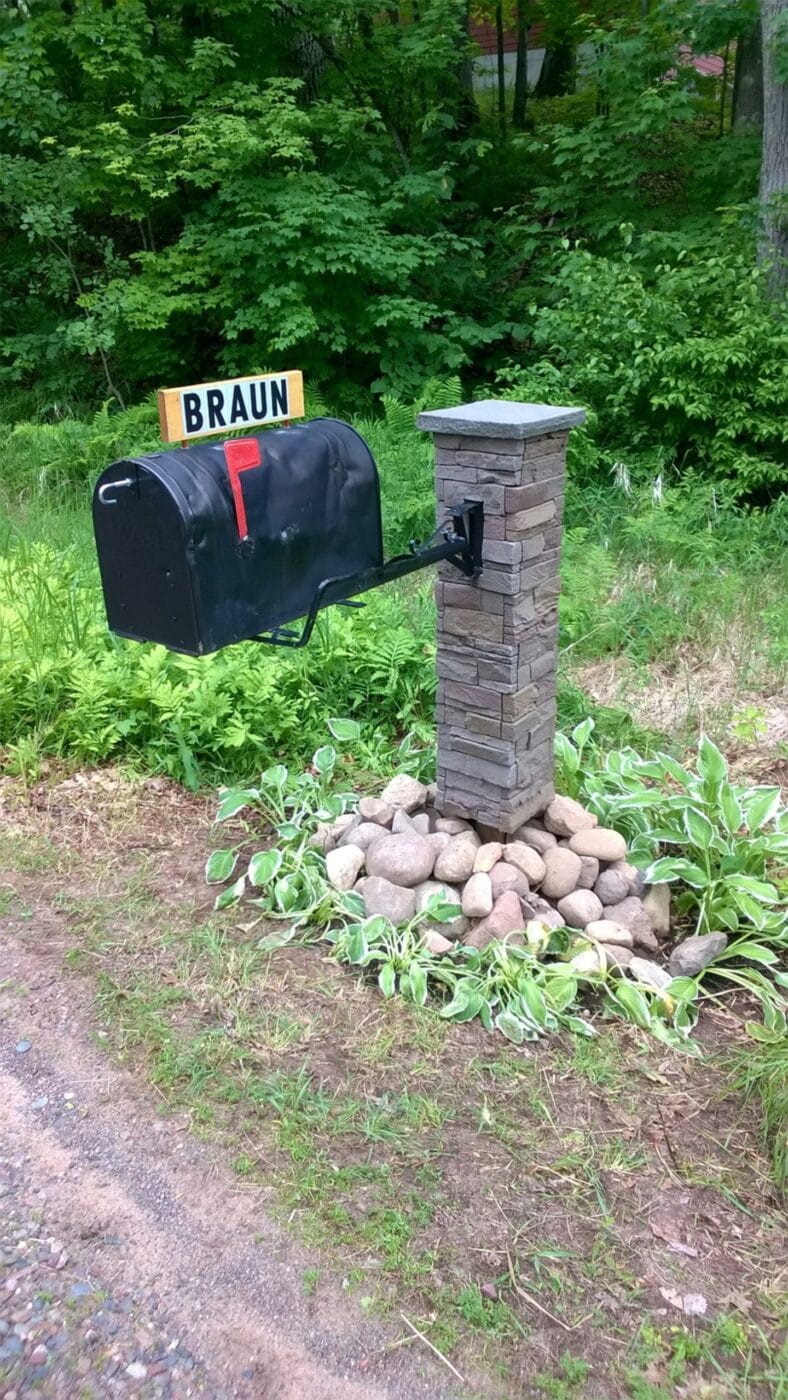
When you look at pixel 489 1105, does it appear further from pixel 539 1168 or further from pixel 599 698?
pixel 599 698

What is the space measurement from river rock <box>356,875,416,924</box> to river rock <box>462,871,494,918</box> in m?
0.16

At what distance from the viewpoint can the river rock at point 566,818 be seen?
332cm

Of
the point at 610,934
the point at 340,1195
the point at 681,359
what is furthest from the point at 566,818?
the point at 681,359

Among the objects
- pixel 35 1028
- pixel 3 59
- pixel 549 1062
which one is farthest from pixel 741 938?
pixel 3 59

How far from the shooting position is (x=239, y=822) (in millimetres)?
3691

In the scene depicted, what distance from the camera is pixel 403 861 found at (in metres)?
3.12

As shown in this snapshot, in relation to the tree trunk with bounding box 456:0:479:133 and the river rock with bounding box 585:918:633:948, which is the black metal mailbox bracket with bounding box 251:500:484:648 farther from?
the tree trunk with bounding box 456:0:479:133

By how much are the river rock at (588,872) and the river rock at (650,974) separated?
318 millimetres

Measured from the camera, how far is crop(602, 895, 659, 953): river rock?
122 inches

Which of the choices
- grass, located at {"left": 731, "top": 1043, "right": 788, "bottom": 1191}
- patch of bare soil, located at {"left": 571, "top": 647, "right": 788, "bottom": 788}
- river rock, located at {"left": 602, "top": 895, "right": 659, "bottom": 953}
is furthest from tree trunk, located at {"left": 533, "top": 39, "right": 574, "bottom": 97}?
grass, located at {"left": 731, "top": 1043, "right": 788, "bottom": 1191}

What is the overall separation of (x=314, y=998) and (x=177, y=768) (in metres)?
1.40

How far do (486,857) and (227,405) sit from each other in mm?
1569

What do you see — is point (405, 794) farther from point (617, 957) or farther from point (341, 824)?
point (617, 957)

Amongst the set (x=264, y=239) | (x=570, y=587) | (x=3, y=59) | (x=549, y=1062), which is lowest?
(x=549, y=1062)
